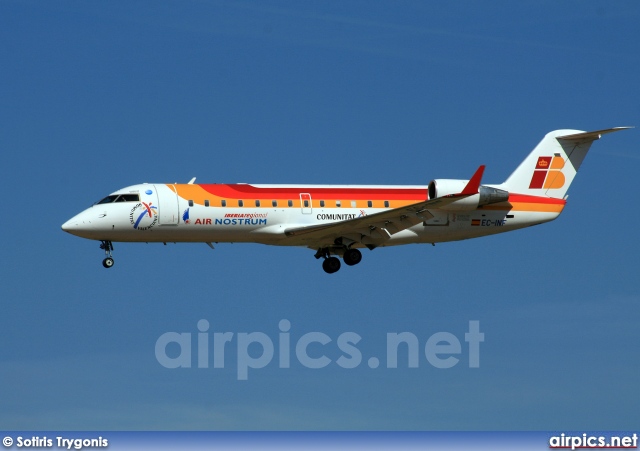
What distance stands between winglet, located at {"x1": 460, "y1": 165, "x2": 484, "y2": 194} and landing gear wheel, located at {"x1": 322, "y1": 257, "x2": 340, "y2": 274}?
5.44 metres

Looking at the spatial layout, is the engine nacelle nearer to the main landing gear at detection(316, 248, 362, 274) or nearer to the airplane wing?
the airplane wing

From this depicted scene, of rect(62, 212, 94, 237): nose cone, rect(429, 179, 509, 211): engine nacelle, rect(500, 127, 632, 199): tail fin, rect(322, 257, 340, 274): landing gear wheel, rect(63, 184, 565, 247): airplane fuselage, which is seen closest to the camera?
rect(62, 212, 94, 237): nose cone

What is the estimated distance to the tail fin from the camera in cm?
5266

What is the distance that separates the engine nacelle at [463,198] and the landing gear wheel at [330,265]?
412 cm

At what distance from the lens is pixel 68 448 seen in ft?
120

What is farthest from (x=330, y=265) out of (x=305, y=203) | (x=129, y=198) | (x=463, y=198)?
(x=129, y=198)

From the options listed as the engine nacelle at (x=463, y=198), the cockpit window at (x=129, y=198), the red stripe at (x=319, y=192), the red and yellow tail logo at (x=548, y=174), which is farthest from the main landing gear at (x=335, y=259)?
the red and yellow tail logo at (x=548, y=174)

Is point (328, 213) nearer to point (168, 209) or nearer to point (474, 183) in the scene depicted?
point (474, 183)

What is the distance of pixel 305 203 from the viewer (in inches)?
1943

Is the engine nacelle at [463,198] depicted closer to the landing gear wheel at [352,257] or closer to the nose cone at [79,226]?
the landing gear wheel at [352,257]

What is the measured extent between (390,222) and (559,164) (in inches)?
322

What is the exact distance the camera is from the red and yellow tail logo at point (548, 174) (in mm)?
52722

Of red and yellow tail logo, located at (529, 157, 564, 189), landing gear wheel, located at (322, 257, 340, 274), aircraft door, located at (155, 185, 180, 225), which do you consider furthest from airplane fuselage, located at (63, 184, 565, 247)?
red and yellow tail logo, located at (529, 157, 564, 189)

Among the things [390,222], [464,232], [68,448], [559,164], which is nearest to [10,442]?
[68,448]
